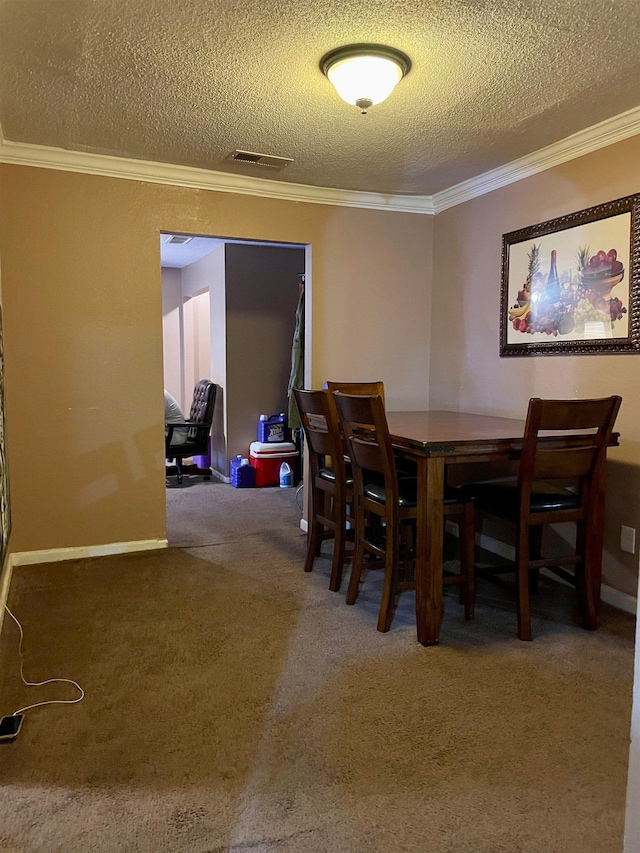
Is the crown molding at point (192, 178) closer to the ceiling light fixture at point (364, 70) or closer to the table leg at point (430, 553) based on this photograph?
the ceiling light fixture at point (364, 70)

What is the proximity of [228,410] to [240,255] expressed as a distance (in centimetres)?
146

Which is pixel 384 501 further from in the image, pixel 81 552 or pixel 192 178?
pixel 192 178

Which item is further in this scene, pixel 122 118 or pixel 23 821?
pixel 122 118

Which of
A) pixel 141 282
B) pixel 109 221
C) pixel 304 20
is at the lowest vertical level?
pixel 141 282

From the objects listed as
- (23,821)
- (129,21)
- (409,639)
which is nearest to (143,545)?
(409,639)

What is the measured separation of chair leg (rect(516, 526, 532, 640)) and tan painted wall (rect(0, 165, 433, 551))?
6.91 ft

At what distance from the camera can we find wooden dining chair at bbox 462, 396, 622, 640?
90.4 inches

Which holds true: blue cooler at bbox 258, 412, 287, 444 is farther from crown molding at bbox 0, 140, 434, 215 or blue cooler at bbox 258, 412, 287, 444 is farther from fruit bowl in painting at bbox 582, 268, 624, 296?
fruit bowl in painting at bbox 582, 268, 624, 296

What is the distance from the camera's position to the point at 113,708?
194 cm

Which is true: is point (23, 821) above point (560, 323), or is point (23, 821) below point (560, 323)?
below

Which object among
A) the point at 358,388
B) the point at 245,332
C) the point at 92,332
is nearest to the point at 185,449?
the point at 245,332

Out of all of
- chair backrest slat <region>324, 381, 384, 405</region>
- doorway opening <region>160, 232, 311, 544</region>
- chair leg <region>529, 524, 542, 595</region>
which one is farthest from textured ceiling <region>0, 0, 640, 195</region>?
doorway opening <region>160, 232, 311, 544</region>

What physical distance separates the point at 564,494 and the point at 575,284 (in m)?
1.10

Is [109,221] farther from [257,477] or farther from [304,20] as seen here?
[257,477]
